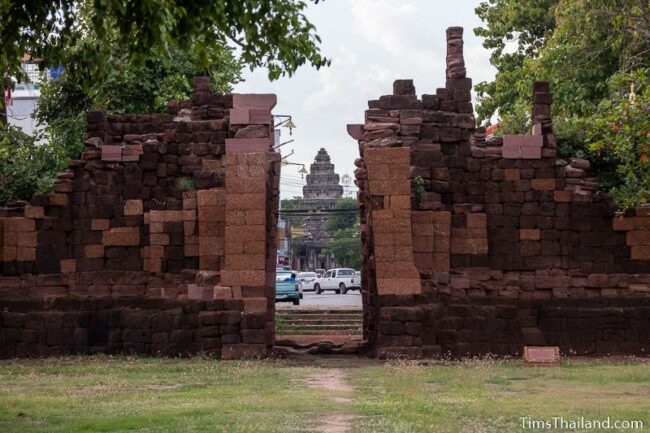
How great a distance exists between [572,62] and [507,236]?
10426mm

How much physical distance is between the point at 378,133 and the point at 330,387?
22.3ft

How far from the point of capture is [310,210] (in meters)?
93.1

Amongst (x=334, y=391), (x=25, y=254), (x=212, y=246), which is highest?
(x=212, y=246)

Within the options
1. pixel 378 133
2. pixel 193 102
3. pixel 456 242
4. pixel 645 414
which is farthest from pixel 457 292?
pixel 645 414

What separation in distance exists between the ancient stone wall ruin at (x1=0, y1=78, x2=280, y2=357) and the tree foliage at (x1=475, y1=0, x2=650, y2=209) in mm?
6022

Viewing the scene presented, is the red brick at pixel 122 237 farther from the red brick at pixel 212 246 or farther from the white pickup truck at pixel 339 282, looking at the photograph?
the white pickup truck at pixel 339 282

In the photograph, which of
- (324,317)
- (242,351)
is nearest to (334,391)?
(242,351)

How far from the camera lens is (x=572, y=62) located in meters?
30.4

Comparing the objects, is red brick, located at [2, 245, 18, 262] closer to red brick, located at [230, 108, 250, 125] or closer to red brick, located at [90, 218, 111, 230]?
red brick, located at [90, 218, 111, 230]

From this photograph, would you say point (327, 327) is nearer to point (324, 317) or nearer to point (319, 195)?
point (324, 317)

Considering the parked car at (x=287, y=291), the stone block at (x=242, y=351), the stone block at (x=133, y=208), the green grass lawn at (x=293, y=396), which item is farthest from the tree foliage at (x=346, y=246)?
the green grass lawn at (x=293, y=396)

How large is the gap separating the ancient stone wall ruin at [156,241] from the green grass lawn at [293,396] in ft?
4.04

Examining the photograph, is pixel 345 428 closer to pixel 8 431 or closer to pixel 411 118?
pixel 8 431

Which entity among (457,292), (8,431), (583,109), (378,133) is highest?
(583,109)
